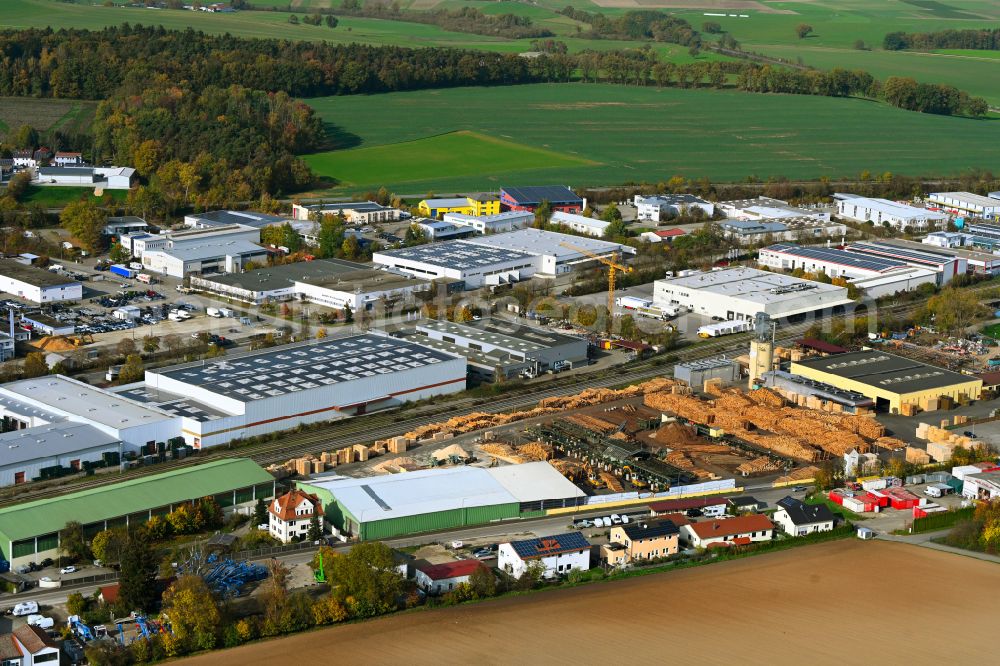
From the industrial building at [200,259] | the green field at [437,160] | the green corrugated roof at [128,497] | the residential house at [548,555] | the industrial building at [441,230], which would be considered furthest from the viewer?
the green field at [437,160]

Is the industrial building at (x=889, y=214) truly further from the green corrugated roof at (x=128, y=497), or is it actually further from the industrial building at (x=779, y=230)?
the green corrugated roof at (x=128, y=497)

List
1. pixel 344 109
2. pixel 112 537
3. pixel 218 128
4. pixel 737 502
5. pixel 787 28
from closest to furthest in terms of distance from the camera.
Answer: pixel 112 537
pixel 737 502
pixel 218 128
pixel 344 109
pixel 787 28

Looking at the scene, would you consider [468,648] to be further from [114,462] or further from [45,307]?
[45,307]

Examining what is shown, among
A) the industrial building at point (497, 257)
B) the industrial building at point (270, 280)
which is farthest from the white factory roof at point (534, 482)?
the industrial building at point (497, 257)

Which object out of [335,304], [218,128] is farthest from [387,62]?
[335,304]

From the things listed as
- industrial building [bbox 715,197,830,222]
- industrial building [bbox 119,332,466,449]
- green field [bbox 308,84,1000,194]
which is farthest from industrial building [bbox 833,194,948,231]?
industrial building [bbox 119,332,466,449]
